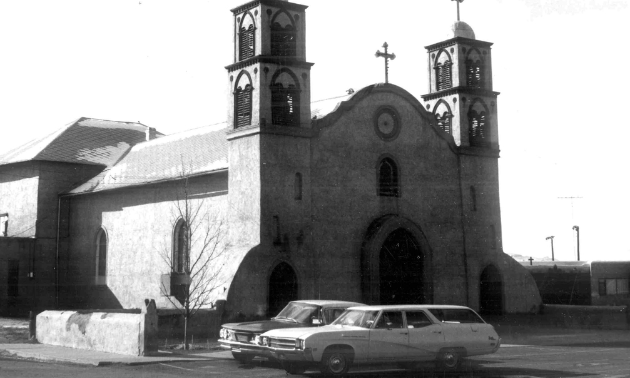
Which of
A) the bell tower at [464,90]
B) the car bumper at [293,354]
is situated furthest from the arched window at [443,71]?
the car bumper at [293,354]

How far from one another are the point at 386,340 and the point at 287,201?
12.6 meters

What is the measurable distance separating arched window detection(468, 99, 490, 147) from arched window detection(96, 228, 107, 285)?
59.3 ft

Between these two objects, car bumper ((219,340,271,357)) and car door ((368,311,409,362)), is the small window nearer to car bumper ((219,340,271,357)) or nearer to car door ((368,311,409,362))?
car bumper ((219,340,271,357))

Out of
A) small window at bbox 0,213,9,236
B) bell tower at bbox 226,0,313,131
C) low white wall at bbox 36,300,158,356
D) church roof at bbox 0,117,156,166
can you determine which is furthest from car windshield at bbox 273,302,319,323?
small window at bbox 0,213,9,236

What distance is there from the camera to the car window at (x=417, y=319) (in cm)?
1825

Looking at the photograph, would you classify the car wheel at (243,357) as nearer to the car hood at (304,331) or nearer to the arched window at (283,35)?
the car hood at (304,331)

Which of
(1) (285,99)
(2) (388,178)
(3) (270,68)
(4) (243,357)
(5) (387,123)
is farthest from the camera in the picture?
(5) (387,123)

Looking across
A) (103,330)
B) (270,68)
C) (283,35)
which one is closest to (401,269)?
(270,68)

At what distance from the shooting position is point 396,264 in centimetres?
3241

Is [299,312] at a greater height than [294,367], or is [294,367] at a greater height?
[299,312]

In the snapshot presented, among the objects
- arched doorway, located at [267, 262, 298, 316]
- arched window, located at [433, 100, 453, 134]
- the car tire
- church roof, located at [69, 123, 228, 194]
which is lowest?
the car tire

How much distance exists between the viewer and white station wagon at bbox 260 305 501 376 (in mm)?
17141

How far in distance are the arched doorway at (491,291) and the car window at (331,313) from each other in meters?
16.1

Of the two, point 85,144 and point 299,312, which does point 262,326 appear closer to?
point 299,312
